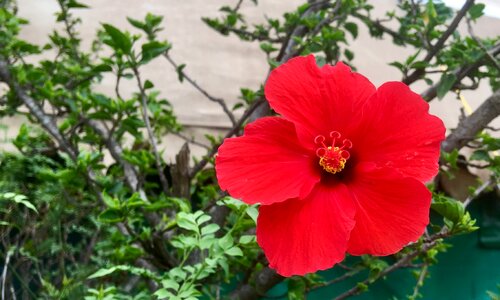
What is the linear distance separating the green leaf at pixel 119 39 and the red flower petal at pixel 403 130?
23.9 inches

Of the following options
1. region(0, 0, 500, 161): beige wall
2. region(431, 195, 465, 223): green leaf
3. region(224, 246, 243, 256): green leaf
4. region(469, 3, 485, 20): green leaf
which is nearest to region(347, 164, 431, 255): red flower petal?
region(431, 195, 465, 223): green leaf

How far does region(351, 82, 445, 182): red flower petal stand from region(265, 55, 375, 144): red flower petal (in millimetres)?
19

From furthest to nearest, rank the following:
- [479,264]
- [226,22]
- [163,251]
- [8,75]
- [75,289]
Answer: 1. [479,264]
2. [226,22]
3. [8,75]
4. [163,251]
5. [75,289]

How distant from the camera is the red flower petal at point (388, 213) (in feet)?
1.51

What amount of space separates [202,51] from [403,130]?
5.16 feet

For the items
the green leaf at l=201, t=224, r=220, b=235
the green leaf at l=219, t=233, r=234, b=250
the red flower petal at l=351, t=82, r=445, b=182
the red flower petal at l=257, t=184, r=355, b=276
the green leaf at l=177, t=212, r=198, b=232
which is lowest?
the green leaf at l=219, t=233, r=234, b=250

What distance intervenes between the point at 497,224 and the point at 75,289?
1.55 meters

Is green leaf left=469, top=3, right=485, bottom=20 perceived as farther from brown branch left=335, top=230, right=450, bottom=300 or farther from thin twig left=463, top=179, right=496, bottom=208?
brown branch left=335, top=230, right=450, bottom=300

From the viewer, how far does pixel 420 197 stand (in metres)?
0.46

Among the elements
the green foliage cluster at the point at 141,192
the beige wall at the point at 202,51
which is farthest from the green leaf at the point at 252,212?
the beige wall at the point at 202,51

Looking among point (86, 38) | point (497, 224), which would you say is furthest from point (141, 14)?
point (497, 224)

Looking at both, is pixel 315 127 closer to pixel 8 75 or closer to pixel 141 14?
pixel 8 75

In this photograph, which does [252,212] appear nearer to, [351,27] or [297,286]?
[297,286]

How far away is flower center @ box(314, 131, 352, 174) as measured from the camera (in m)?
0.50
